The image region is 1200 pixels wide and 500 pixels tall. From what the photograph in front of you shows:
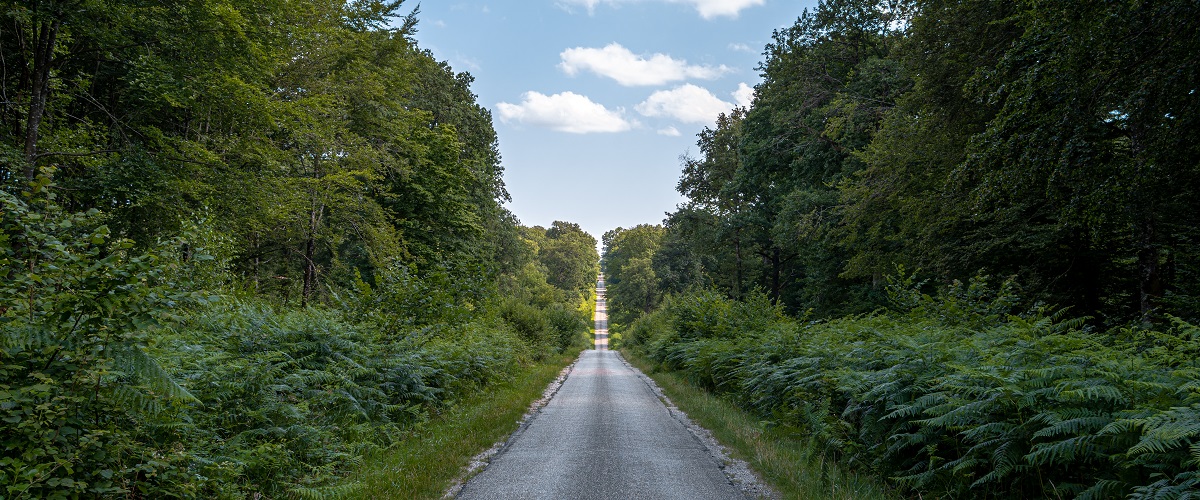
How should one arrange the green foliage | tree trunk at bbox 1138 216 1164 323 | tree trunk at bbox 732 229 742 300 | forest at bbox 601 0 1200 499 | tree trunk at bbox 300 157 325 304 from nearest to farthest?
1. the green foliage
2. forest at bbox 601 0 1200 499
3. tree trunk at bbox 1138 216 1164 323
4. tree trunk at bbox 300 157 325 304
5. tree trunk at bbox 732 229 742 300

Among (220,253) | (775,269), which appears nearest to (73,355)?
(220,253)

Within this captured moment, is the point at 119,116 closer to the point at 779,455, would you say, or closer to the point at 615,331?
the point at 779,455

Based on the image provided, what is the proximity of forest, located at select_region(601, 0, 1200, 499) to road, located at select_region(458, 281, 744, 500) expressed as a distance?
6.22ft

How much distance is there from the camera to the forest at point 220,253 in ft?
12.5

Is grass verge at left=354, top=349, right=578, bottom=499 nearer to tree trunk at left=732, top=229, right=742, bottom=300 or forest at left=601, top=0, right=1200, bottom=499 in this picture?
forest at left=601, top=0, right=1200, bottom=499

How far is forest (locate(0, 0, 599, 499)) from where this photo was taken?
150 inches

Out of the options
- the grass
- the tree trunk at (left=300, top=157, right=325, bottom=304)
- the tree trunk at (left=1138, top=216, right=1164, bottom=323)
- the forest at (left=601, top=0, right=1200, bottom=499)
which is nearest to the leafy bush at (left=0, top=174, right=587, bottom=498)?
the grass

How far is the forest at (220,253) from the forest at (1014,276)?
19.9 ft

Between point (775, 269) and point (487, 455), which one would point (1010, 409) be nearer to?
point (487, 455)

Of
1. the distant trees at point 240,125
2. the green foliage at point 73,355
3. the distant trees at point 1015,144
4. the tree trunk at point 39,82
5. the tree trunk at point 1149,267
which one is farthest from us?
the distant trees at point 240,125

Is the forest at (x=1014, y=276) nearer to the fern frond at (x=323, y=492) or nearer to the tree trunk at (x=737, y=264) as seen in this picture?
the fern frond at (x=323, y=492)

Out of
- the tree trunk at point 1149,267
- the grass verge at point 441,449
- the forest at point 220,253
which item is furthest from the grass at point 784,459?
the tree trunk at point 1149,267

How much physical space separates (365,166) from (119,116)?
24.1ft

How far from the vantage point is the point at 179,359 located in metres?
5.29
